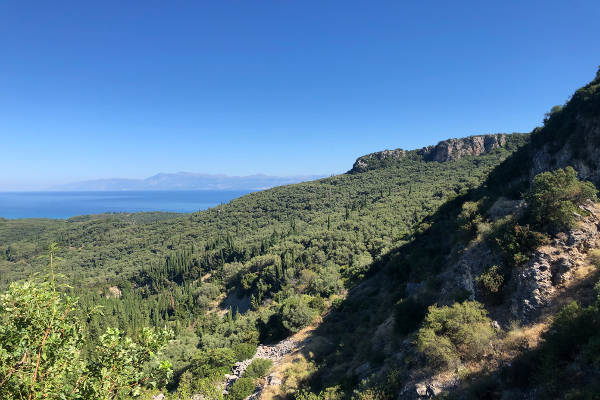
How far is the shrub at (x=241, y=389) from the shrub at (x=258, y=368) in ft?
3.70

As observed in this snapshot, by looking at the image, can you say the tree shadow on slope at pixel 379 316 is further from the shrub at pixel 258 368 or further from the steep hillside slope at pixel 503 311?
the shrub at pixel 258 368

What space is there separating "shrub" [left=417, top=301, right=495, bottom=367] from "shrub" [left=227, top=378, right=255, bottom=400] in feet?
40.4

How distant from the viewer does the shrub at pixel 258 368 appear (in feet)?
64.1

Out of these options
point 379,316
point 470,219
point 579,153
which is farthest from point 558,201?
point 379,316

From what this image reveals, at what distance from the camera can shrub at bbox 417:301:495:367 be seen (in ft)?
32.2

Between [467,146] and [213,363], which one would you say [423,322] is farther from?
[467,146]

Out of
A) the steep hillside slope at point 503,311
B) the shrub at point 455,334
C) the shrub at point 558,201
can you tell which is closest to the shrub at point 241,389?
the steep hillside slope at point 503,311

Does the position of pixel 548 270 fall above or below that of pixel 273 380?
above

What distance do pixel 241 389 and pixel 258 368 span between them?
8.06 ft

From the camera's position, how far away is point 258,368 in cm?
1998

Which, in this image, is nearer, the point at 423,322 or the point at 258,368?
the point at 423,322

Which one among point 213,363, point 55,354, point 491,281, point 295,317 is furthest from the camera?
point 295,317

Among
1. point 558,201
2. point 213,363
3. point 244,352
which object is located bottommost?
point 244,352

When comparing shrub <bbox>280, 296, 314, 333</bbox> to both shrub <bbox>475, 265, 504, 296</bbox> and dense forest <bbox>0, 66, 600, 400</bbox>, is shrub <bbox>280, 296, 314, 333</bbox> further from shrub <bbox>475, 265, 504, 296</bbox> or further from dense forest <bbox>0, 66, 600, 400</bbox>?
shrub <bbox>475, 265, 504, 296</bbox>
